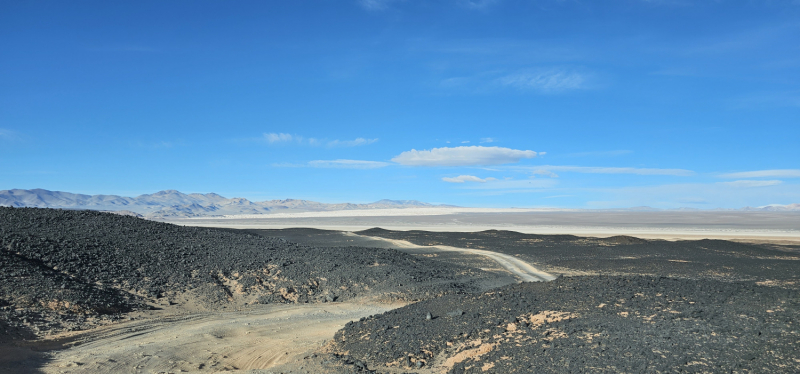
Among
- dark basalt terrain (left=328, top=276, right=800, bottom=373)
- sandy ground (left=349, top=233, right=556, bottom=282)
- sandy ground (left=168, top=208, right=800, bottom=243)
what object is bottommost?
sandy ground (left=349, top=233, right=556, bottom=282)

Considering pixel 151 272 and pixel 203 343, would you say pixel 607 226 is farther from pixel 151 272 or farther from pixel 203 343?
pixel 203 343

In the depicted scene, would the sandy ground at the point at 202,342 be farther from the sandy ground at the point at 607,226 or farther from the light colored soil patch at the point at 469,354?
the sandy ground at the point at 607,226

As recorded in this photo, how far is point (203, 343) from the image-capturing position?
10.2 meters

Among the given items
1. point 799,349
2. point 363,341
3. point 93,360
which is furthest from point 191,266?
point 799,349

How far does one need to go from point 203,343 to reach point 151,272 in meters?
6.73

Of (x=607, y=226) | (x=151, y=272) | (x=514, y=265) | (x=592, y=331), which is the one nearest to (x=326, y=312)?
(x=151, y=272)

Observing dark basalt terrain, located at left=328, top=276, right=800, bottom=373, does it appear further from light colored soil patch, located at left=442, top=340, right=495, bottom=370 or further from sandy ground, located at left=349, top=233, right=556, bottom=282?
sandy ground, located at left=349, top=233, right=556, bottom=282

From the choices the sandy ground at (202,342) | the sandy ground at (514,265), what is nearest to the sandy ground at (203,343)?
the sandy ground at (202,342)

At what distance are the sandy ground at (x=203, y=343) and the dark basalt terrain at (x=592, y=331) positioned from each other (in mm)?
1623

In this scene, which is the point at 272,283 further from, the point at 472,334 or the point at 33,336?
the point at 472,334

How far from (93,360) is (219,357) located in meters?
2.43

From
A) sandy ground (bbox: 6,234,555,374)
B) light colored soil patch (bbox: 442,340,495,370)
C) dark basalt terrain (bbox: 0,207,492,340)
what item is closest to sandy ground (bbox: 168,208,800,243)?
dark basalt terrain (bbox: 0,207,492,340)

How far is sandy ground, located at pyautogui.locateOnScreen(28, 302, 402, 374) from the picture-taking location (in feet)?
29.0

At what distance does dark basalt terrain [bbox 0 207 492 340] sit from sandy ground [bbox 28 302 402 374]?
134 cm
